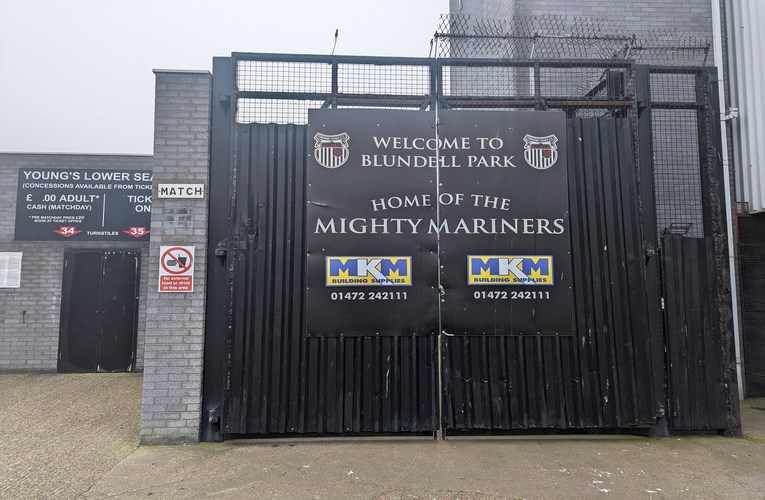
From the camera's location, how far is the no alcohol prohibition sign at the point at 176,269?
4906mm

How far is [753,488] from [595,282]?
2183 millimetres

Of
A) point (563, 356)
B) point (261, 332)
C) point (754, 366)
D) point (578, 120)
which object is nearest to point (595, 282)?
point (563, 356)

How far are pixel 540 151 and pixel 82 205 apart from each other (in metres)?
8.25

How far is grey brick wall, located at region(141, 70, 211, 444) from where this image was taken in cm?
482

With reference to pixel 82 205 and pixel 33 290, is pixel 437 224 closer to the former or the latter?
pixel 82 205

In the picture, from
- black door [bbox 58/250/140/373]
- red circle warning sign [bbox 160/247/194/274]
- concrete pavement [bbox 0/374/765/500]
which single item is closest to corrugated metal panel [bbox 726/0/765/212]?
concrete pavement [bbox 0/374/765/500]

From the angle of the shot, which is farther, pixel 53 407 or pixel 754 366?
pixel 754 366

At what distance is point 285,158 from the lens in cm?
510

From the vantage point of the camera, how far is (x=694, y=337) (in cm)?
518

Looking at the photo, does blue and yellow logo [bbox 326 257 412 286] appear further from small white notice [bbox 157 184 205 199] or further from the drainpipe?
the drainpipe

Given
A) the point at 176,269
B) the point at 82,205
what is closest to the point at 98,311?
the point at 82,205

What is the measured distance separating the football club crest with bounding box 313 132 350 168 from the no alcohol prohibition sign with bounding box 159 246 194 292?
5.62 ft

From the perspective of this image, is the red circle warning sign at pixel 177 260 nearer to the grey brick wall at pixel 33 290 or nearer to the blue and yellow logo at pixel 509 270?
the blue and yellow logo at pixel 509 270

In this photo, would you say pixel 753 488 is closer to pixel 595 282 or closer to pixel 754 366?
pixel 595 282
